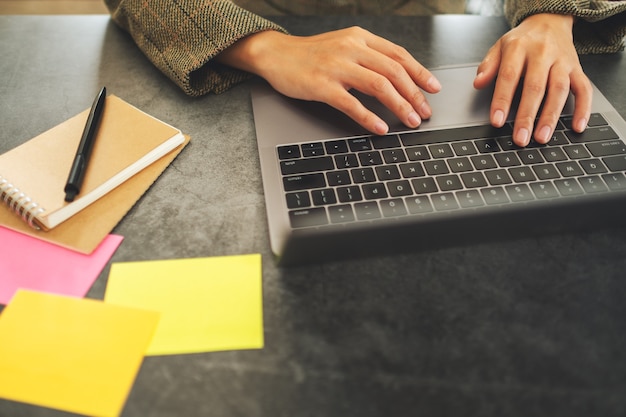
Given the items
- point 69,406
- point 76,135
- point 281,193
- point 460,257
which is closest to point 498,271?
point 460,257

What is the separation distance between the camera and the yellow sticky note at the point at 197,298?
0.42 m

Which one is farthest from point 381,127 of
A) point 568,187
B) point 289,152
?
point 568,187

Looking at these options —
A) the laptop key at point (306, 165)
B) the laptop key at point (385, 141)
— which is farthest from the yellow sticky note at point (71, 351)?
the laptop key at point (385, 141)

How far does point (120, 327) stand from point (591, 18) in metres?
0.80

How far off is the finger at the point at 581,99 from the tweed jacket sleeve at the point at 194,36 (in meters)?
0.44

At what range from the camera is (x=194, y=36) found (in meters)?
0.70

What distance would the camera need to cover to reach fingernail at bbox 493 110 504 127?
62 cm

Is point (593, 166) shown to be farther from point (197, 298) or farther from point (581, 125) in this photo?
point (197, 298)

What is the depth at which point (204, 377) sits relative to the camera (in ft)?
1.31

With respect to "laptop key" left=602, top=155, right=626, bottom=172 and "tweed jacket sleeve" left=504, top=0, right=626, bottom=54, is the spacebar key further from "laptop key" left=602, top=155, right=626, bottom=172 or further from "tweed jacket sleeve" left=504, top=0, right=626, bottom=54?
"tweed jacket sleeve" left=504, top=0, right=626, bottom=54

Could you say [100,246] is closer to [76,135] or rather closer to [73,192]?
[73,192]

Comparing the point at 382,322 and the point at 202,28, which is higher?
the point at 202,28

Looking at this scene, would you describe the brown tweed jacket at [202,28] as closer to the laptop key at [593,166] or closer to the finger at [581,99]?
the finger at [581,99]

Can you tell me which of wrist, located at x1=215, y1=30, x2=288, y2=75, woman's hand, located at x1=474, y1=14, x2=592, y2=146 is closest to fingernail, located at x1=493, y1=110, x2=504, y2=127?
woman's hand, located at x1=474, y1=14, x2=592, y2=146
